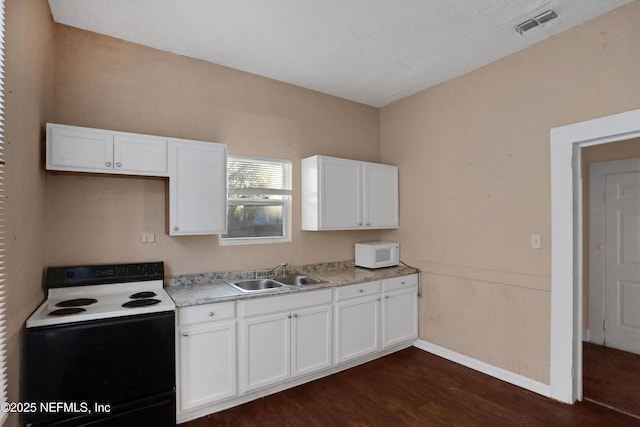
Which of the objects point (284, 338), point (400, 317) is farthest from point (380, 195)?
point (284, 338)

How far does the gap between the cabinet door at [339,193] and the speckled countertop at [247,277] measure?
1.73ft

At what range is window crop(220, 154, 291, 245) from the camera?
10.7 ft

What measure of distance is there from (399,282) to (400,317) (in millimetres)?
382

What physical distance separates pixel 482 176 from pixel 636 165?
1.73 meters

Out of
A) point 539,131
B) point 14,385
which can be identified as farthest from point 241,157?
point 539,131

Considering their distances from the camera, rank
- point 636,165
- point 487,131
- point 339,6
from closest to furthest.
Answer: point 339,6
point 487,131
point 636,165

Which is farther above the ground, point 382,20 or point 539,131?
point 382,20

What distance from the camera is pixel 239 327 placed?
8.47 feet

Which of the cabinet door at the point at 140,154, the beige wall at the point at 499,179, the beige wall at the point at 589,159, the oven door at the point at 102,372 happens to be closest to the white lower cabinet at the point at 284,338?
the oven door at the point at 102,372

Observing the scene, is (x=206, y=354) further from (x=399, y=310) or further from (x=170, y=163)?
(x=399, y=310)

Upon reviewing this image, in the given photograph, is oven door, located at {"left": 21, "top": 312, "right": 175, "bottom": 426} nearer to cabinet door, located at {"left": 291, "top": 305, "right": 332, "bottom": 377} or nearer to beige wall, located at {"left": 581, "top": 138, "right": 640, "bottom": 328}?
cabinet door, located at {"left": 291, "top": 305, "right": 332, "bottom": 377}

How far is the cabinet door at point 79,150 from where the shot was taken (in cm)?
222

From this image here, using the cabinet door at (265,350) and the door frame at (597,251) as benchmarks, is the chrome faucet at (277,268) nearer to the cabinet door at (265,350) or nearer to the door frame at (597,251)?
the cabinet door at (265,350)

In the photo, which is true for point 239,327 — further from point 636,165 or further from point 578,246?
point 636,165
